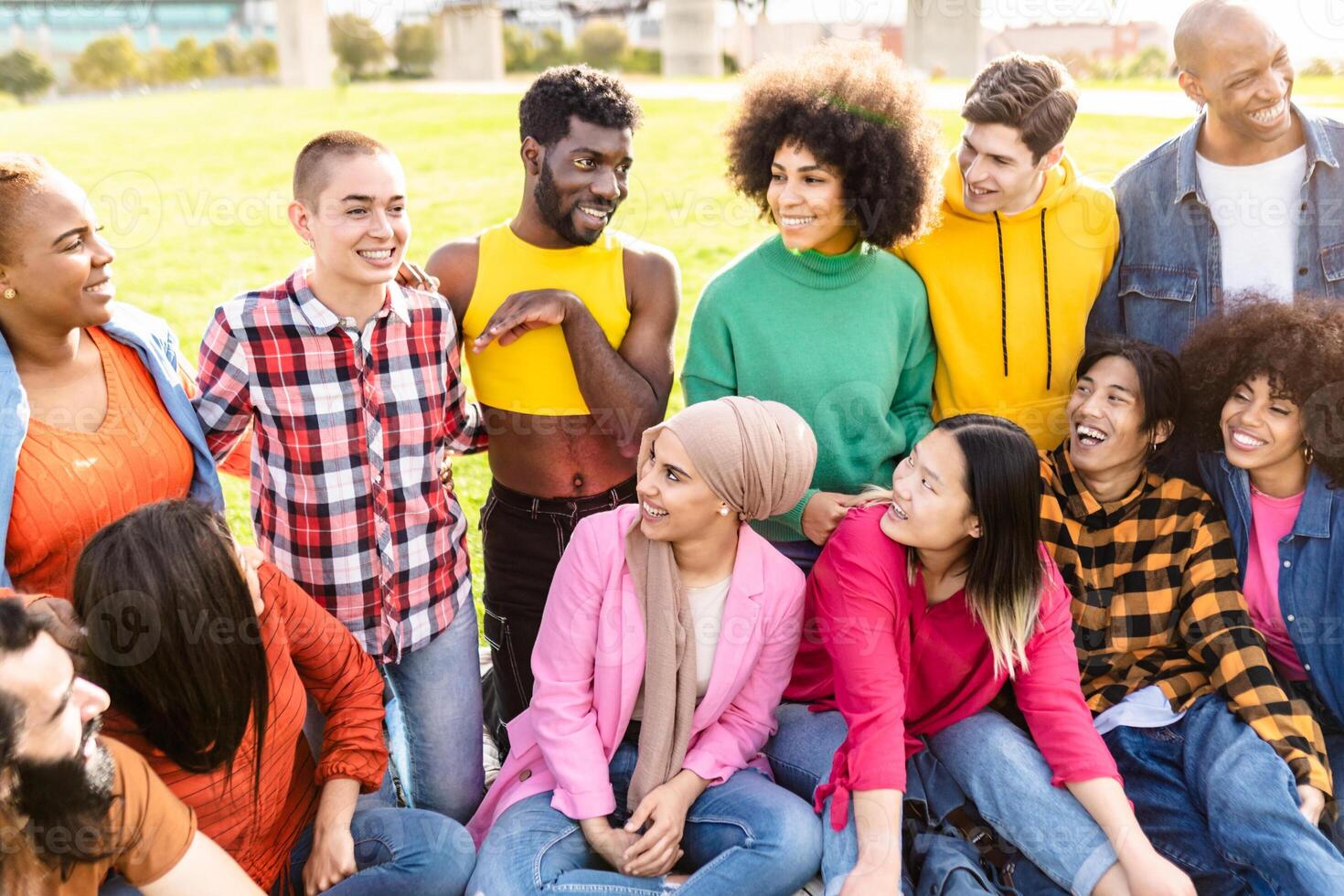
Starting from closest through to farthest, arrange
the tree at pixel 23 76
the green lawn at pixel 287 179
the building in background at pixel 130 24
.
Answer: the green lawn at pixel 287 179, the tree at pixel 23 76, the building in background at pixel 130 24

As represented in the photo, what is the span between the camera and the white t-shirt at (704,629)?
3.08 m

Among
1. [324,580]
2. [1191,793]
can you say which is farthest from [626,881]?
[1191,793]

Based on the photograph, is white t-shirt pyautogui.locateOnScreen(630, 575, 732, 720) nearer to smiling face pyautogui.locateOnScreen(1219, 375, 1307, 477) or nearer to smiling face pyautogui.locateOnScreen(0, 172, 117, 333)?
smiling face pyautogui.locateOnScreen(1219, 375, 1307, 477)

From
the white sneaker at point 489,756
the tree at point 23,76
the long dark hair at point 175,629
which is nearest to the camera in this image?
the long dark hair at point 175,629

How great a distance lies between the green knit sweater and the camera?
3.49 meters

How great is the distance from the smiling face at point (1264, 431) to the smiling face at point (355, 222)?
240cm

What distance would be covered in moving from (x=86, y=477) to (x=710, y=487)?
1.58m

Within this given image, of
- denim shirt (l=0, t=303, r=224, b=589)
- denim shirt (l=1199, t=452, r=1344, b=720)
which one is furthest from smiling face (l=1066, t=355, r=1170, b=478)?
denim shirt (l=0, t=303, r=224, b=589)

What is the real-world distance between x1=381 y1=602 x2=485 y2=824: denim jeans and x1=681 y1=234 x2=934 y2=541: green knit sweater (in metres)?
1.09

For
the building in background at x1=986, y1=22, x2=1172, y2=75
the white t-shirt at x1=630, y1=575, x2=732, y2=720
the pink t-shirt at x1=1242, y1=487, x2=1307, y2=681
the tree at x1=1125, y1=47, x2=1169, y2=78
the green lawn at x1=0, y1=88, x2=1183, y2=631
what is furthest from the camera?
the building in background at x1=986, y1=22, x2=1172, y2=75

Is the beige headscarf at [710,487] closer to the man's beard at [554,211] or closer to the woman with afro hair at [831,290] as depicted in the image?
the woman with afro hair at [831,290]

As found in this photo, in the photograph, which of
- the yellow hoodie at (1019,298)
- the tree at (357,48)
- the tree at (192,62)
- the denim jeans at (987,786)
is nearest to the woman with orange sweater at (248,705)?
the denim jeans at (987,786)

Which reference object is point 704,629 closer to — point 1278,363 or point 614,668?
point 614,668

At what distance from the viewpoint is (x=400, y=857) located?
2.82 meters
